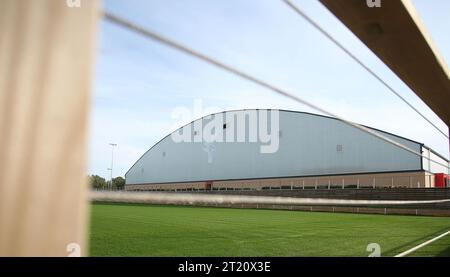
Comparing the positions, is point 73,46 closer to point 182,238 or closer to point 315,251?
point 315,251

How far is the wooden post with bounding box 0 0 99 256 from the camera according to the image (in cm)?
22

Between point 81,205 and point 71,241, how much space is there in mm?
26

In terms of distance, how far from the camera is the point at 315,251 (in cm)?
353

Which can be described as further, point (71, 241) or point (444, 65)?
point (444, 65)

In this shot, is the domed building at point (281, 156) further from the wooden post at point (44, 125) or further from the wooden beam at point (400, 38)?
the wooden post at point (44, 125)
